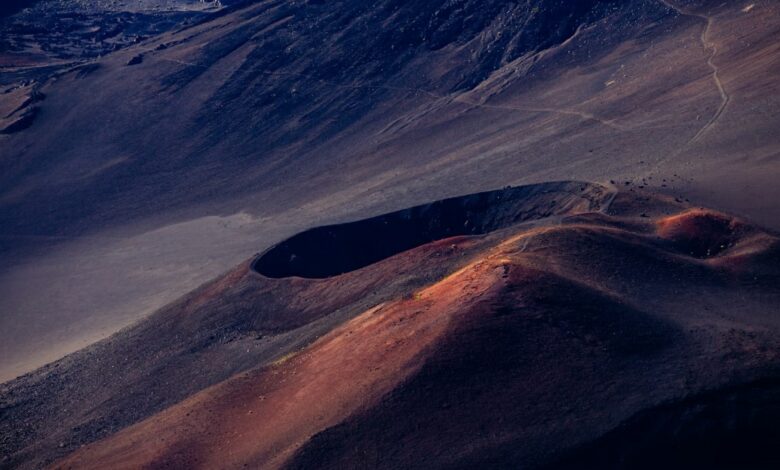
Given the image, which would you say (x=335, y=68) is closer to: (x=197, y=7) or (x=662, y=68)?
(x=662, y=68)

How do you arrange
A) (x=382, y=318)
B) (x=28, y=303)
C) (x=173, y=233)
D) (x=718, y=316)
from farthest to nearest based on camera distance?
(x=173, y=233) < (x=28, y=303) < (x=382, y=318) < (x=718, y=316)

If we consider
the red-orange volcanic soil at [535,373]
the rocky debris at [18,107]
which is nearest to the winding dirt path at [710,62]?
the red-orange volcanic soil at [535,373]

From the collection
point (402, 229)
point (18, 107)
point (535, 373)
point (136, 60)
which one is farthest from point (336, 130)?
point (535, 373)

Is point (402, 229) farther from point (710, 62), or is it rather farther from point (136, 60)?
point (136, 60)

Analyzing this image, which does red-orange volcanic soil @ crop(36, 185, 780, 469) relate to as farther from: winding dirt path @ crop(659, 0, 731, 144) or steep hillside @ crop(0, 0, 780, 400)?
winding dirt path @ crop(659, 0, 731, 144)

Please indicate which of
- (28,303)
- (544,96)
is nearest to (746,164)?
(544,96)

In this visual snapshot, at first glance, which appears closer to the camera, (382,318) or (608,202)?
(382,318)

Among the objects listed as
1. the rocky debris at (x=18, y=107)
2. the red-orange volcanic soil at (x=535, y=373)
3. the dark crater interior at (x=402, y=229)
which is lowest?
the dark crater interior at (x=402, y=229)

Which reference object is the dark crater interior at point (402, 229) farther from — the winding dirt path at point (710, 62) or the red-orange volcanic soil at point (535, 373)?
the winding dirt path at point (710, 62)
